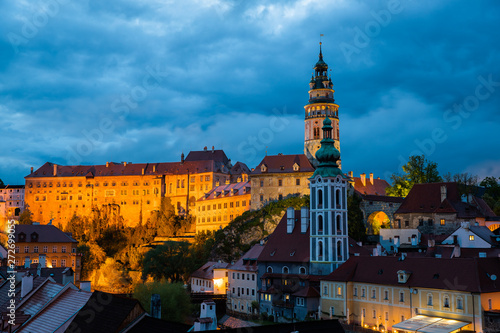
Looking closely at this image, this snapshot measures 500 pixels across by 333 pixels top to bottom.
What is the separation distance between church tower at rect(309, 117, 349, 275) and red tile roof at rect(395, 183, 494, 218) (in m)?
16.6

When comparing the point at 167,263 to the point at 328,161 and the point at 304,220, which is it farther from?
the point at 328,161

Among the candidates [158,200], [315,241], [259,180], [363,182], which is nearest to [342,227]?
[315,241]

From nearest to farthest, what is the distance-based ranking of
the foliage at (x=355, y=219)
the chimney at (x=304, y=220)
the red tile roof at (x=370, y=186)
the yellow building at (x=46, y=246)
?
the chimney at (x=304, y=220) < the yellow building at (x=46, y=246) < the foliage at (x=355, y=219) < the red tile roof at (x=370, y=186)

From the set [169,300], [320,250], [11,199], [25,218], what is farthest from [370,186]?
[11,199]

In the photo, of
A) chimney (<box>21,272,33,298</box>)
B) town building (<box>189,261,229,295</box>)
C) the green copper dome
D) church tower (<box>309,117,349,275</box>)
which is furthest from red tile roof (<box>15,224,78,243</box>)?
chimney (<box>21,272,33,298</box>)

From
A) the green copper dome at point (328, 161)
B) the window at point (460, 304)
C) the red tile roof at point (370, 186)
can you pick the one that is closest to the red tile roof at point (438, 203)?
the green copper dome at point (328, 161)

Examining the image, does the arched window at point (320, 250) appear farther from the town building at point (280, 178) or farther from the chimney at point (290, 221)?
the town building at point (280, 178)

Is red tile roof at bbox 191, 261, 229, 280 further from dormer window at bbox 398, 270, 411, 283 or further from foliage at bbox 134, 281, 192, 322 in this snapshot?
dormer window at bbox 398, 270, 411, 283

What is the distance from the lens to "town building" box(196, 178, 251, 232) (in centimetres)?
9364

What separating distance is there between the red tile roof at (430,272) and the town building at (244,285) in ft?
38.7

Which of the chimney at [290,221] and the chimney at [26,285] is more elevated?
the chimney at [290,221]

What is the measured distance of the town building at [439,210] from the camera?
6725 cm

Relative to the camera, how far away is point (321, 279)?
52.7 meters

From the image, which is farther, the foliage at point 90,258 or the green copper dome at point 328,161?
the foliage at point 90,258
